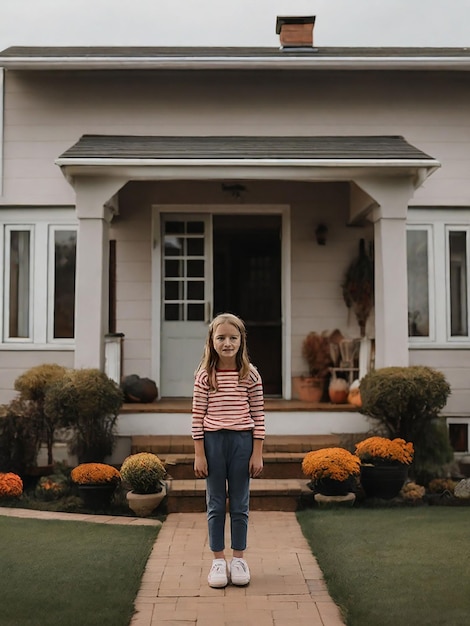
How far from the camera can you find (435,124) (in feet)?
34.0

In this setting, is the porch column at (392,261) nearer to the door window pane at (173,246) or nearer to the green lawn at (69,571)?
the door window pane at (173,246)

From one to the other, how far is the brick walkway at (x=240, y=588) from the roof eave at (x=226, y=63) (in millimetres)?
5605

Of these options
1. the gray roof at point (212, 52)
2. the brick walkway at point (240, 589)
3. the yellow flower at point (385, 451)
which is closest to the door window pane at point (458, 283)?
the gray roof at point (212, 52)

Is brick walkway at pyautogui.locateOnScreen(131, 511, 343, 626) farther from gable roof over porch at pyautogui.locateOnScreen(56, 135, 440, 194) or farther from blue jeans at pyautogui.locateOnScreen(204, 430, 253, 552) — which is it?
gable roof over porch at pyautogui.locateOnScreen(56, 135, 440, 194)

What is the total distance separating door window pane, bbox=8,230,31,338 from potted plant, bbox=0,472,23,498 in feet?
8.30

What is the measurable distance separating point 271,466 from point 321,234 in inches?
139

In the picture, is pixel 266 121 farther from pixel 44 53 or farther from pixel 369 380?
pixel 369 380

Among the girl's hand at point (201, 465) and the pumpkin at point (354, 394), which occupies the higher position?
the pumpkin at point (354, 394)

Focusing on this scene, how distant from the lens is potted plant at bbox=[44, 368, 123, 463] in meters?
8.06

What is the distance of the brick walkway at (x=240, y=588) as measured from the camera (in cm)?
448

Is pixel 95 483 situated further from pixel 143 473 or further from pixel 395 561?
pixel 395 561
